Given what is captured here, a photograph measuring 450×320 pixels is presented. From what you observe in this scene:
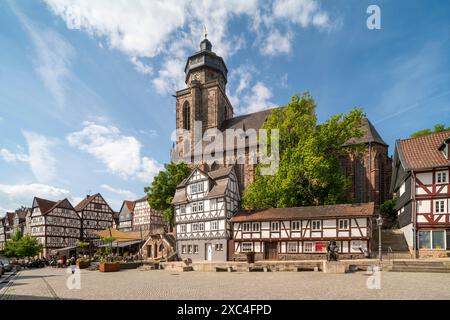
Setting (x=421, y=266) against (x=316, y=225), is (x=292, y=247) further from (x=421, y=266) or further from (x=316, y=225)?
(x=421, y=266)

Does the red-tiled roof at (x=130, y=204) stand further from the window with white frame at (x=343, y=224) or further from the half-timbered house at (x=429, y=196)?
the half-timbered house at (x=429, y=196)

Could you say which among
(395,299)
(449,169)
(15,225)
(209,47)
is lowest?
(15,225)

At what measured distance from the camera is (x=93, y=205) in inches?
2660

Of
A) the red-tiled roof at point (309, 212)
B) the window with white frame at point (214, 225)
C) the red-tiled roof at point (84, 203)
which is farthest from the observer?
the red-tiled roof at point (84, 203)

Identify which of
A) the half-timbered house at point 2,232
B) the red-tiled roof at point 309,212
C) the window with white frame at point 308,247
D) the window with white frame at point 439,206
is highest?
the window with white frame at point 439,206

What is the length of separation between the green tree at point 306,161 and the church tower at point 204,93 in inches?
958

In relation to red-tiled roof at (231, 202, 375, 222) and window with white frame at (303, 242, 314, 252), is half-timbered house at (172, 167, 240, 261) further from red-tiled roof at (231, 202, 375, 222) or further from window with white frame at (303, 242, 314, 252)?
window with white frame at (303, 242, 314, 252)

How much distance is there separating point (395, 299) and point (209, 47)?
57128 mm

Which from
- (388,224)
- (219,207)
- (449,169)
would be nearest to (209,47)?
(219,207)

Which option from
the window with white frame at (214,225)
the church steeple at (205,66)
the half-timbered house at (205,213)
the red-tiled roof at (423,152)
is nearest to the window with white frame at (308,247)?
the half-timbered house at (205,213)

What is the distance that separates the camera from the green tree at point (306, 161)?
3112cm

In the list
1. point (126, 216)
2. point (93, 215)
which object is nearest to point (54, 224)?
point (93, 215)

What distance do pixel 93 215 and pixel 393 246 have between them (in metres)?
56.3
